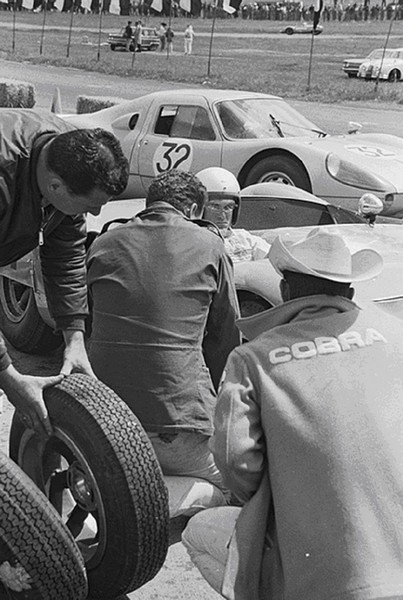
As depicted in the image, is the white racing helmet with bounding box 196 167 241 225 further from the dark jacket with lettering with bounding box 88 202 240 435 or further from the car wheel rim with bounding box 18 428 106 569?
the car wheel rim with bounding box 18 428 106 569

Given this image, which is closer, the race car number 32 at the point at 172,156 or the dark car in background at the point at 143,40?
the race car number 32 at the point at 172,156

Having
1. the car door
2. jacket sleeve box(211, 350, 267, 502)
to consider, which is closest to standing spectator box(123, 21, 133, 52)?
the car door

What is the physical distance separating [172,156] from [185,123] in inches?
17.1

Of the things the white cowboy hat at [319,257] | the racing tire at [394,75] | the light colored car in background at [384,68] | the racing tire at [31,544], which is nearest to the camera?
the white cowboy hat at [319,257]

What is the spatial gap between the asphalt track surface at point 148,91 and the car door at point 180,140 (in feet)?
15.5

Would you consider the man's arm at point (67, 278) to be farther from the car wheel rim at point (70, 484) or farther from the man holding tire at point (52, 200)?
the car wheel rim at point (70, 484)

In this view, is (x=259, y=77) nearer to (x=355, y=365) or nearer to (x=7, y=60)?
(x=7, y=60)

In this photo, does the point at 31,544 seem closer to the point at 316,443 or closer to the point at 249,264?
the point at 316,443

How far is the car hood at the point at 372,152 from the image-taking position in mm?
9945

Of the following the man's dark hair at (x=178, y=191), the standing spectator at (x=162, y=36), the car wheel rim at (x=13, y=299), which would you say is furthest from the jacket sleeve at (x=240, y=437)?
the standing spectator at (x=162, y=36)

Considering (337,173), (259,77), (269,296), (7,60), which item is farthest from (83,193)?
(7,60)

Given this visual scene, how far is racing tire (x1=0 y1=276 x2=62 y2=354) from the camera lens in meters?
6.38

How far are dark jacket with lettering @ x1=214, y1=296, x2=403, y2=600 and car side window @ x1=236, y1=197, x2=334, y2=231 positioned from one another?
13.6 feet

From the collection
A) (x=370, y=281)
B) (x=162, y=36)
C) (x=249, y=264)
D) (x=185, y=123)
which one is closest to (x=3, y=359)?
(x=249, y=264)
